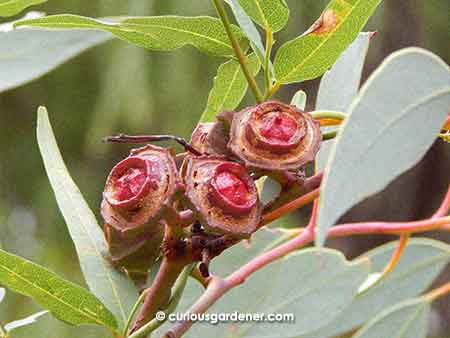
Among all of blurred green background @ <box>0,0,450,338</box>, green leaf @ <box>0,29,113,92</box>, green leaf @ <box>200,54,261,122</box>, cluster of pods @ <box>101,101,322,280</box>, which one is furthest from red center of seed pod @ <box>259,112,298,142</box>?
blurred green background @ <box>0,0,450,338</box>

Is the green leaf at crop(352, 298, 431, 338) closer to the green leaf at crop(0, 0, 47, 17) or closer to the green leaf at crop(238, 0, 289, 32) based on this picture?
the green leaf at crop(238, 0, 289, 32)

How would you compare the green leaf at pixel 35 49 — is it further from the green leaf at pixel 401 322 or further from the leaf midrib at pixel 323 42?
the green leaf at pixel 401 322

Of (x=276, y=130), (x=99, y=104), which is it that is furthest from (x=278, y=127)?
(x=99, y=104)

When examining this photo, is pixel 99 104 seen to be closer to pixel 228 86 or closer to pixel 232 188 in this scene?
pixel 228 86

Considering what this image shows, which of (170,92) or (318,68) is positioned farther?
(170,92)

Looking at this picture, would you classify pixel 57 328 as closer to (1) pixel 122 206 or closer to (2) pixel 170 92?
(2) pixel 170 92

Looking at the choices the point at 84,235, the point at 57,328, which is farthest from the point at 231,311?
the point at 57,328

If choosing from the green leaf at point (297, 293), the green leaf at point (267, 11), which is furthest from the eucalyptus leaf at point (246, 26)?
the green leaf at point (297, 293)
